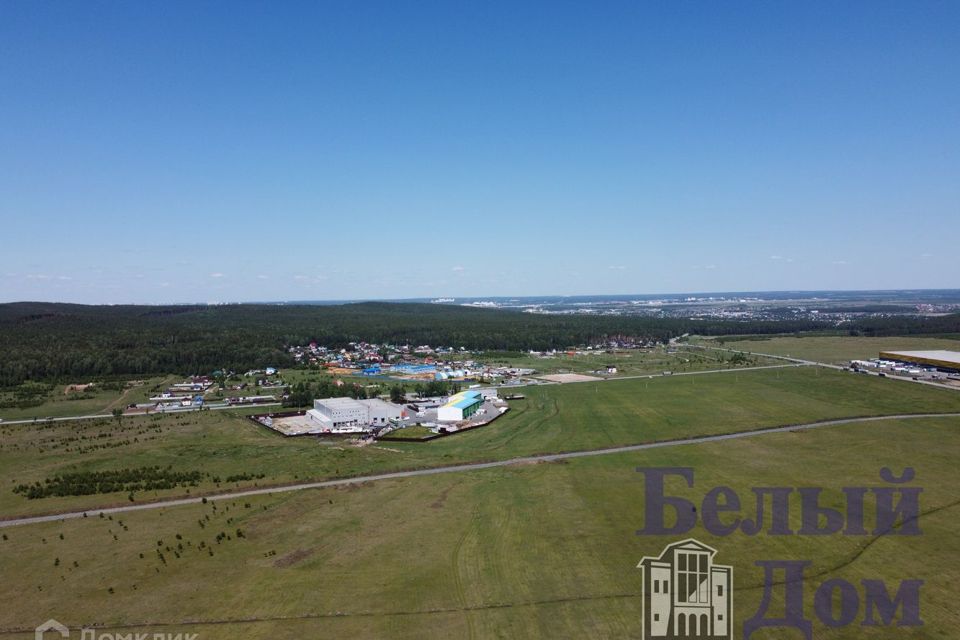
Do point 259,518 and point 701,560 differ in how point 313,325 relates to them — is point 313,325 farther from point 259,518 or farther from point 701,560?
point 701,560

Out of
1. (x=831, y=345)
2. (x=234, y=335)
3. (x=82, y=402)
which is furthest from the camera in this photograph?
(x=234, y=335)

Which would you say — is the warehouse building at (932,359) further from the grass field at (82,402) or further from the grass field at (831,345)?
the grass field at (82,402)

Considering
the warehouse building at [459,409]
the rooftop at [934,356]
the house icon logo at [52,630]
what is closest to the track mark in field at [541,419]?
the warehouse building at [459,409]

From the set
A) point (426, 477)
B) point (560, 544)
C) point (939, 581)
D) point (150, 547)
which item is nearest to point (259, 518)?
point (150, 547)

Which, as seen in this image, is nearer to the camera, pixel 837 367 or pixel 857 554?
pixel 857 554

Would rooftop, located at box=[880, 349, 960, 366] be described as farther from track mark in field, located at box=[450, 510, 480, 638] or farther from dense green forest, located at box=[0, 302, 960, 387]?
track mark in field, located at box=[450, 510, 480, 638]

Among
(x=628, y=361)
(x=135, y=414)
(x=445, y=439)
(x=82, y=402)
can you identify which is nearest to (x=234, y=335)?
(x=82, y=402)

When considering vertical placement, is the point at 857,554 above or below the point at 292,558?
above
